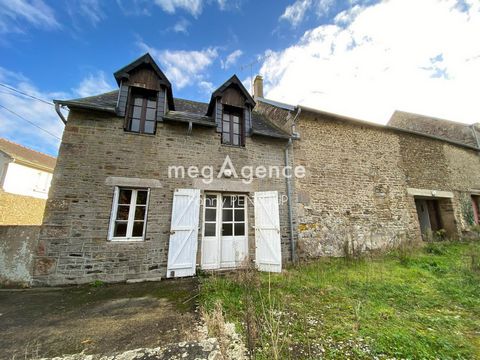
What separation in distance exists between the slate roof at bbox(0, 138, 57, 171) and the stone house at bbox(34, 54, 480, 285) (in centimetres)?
1114

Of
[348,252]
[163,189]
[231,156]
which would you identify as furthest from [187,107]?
[348,252]

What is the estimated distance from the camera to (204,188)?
221 inches

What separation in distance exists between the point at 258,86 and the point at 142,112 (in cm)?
621

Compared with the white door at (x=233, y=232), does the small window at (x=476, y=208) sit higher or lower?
higher

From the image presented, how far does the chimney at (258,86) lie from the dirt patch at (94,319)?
344 inches

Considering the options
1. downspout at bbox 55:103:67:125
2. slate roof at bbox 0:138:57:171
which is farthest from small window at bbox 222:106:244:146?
slate roof at bbox 0:138:57:171

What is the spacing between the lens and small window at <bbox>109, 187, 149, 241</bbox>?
4836 millimetres

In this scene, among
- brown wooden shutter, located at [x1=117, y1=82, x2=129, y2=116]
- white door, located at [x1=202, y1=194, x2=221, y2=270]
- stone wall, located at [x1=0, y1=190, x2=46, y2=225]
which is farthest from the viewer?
stone wall, located at [x1=0, y1=190, x2=46, y2=225]

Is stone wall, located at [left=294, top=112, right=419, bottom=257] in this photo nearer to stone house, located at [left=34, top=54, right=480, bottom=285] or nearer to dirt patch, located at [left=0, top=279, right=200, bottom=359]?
stone house, located at [left=34, top=54, right=480, bottom=285]

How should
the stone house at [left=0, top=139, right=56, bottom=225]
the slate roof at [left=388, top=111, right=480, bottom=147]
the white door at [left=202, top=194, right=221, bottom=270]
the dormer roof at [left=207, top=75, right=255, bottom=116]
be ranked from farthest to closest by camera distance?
the slate roof at [left=388, top=111, right=480, bottom=147], the stone house at [left=0, top=139, right=56, bottom=225], the dormer roof at [left=207, top=75, right=255, bottom=116], the white door at [left=202, top=194, right=221, bottom=270]

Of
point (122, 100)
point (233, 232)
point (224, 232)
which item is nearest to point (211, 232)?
point (224, 232)

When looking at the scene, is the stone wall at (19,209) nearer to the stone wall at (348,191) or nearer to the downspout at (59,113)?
the downspout at (59,113)

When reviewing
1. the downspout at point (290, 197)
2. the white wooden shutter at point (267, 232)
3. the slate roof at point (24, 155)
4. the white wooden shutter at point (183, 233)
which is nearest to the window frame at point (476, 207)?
the downspout at point (290, 197)

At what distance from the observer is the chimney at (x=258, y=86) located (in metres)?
9.73
